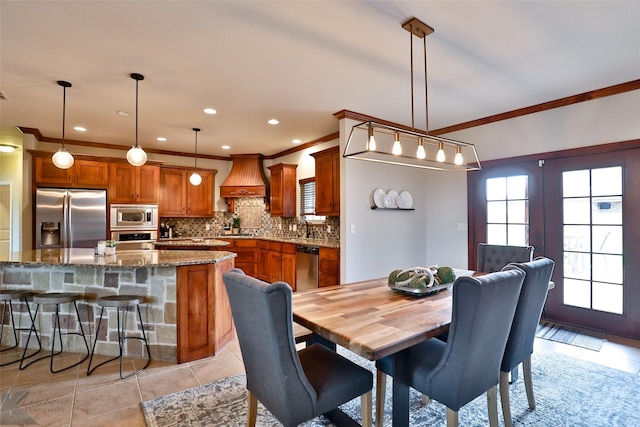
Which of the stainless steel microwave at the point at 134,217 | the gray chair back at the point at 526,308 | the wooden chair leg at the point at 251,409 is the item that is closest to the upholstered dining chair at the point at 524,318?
the gray chair back at the point at 526,308

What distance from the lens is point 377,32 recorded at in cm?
238

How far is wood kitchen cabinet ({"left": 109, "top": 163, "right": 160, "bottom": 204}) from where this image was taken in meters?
5.48

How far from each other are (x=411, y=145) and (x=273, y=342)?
4.16 meters

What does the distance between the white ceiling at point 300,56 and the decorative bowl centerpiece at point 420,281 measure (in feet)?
5.84

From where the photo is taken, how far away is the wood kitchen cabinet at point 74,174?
496cm

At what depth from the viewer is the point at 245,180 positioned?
21.6 feet

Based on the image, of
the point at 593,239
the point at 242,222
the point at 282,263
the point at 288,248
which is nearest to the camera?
the point at 593,239

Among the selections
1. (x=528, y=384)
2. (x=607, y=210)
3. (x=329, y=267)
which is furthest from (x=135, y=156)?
(x=607, y=210)

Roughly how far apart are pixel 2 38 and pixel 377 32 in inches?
111

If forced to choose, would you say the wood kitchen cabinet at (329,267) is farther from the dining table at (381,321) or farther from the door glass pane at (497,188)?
the door glass pane at (497,188)

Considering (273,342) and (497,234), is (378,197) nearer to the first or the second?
(497,234)

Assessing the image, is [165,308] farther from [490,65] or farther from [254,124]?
[490,65]

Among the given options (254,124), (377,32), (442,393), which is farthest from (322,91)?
(442,393)

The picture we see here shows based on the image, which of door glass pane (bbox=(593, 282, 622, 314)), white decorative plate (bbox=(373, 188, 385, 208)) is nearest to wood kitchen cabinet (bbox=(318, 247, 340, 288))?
white decorative plate (bbox=(373, 188, 385, 208))
